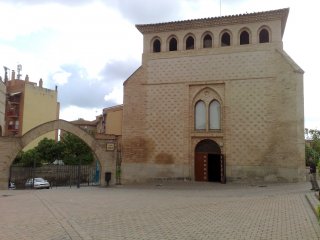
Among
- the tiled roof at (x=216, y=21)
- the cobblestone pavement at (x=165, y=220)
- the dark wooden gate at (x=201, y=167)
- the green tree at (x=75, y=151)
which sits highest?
the tiled roof at (x=216, y=21)

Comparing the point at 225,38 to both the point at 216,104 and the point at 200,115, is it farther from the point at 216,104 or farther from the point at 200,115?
the point at 200,115

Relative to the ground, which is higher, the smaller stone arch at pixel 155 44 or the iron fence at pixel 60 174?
the smaller stone arch at pixel 155 44

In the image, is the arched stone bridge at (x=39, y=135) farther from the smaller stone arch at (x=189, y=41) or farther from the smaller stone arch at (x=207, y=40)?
the smaller stone arch at (x=207, y=40)

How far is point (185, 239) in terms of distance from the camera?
809 cm

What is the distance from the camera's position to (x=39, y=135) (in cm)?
2538

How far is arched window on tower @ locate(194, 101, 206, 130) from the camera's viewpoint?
83.1 ft

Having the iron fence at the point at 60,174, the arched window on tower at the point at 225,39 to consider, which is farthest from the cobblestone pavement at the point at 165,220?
the iron fence at the point at 60,174

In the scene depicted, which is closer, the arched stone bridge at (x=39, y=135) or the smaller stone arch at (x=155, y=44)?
the arched stone bridge at (x=39, y=135)

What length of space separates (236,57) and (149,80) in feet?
19.4

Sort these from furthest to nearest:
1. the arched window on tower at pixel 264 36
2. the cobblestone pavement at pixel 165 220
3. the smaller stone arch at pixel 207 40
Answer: the smaller stone arch at pixel 207 40 → the arched window on tower at pixel 264 36 → the cobblestone pavement at pixel 165 220

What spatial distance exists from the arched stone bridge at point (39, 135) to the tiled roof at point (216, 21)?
27.1ft

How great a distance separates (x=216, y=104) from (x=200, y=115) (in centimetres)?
125

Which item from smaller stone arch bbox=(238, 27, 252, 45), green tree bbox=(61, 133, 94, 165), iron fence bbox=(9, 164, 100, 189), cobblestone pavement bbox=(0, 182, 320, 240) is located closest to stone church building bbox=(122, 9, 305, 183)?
smaller stone arch bbox=(238, 27, 252, 45)

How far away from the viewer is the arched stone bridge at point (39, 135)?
24281mm
